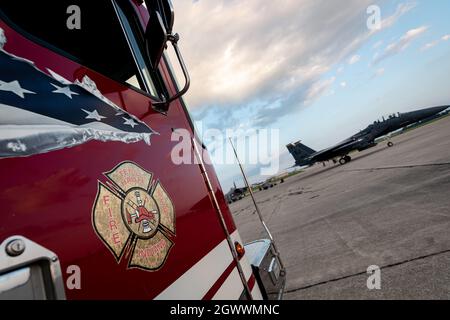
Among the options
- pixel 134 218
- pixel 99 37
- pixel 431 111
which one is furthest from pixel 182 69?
pixel 431 111

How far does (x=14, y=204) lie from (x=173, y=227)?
781 millimetres

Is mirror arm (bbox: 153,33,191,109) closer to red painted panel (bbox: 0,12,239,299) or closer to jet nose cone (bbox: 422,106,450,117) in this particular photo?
red painted panel (bbox: 0,12,239,299)

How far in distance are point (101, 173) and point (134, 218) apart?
0.79 feet

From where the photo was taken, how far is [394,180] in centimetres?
916

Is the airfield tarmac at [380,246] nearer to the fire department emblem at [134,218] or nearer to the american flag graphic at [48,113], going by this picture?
the fire department emblem at [134,218]

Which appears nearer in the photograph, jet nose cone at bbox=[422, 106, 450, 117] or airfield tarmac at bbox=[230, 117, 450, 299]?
airfield tarmac at bbox=[230, 117, 450, 299]

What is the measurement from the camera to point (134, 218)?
1273 mm

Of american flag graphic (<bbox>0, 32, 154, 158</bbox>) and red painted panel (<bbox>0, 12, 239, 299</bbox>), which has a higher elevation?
american flag graphic (<bbox>0, 32, 154, 158</bbox>)

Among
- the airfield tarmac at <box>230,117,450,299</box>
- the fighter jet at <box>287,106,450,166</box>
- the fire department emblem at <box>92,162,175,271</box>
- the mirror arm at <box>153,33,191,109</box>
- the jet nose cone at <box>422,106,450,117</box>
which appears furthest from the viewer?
the jet nose cone at <box>422,106,450,117</box>

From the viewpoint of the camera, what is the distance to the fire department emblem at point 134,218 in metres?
1.16

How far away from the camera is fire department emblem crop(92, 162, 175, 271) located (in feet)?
3.79

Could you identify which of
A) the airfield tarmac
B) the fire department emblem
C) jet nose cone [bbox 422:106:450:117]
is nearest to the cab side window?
the fire department emblem

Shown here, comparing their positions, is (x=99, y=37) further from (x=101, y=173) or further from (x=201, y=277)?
(x=201, y=277)
